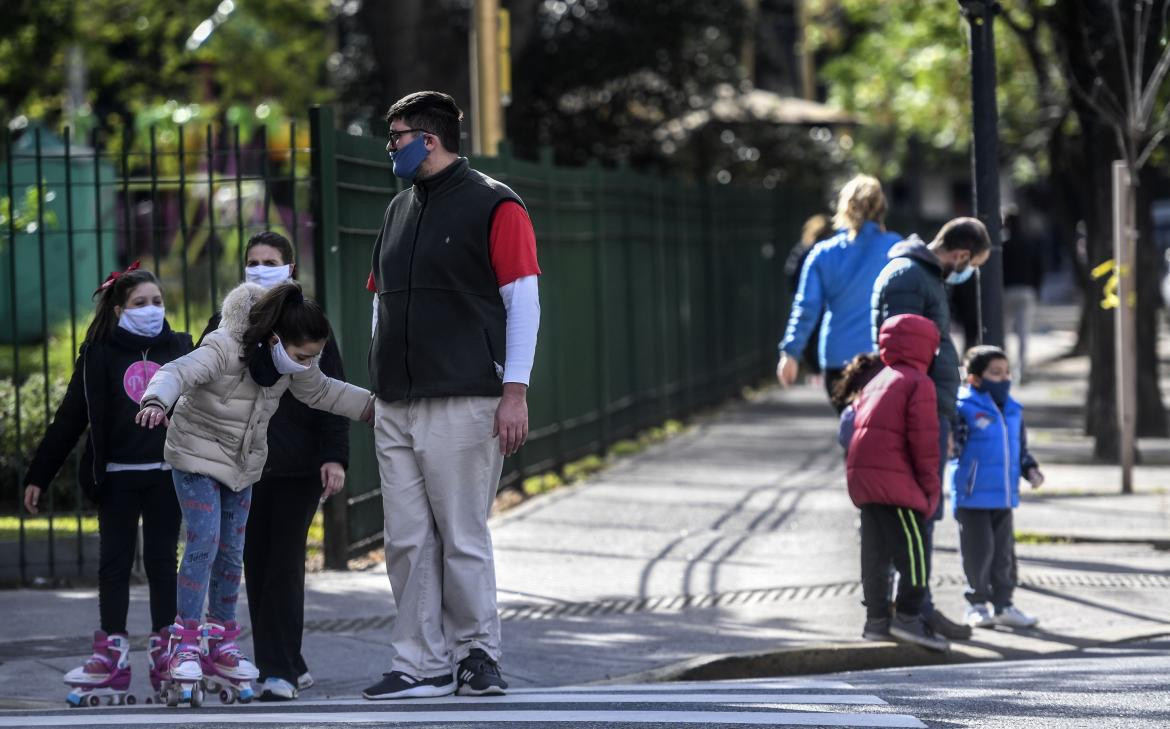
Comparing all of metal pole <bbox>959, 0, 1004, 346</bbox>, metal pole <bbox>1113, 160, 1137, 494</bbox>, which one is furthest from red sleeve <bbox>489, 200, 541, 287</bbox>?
metal pole <bbox>1113, 160, 1137, 494</bbox>

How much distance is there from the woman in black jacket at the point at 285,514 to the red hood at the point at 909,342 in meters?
2.27

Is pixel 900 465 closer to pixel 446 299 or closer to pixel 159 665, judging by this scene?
pixel 446 299

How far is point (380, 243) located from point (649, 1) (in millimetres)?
18756

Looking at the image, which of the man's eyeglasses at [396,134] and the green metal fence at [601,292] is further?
the green metal fence at [601,292]

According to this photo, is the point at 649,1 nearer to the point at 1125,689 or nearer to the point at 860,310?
the point at 860,310

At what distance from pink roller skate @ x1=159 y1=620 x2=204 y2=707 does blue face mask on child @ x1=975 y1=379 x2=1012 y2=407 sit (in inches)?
143

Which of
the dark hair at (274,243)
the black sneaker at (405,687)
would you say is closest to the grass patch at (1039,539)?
the black sneaker at (405,687)

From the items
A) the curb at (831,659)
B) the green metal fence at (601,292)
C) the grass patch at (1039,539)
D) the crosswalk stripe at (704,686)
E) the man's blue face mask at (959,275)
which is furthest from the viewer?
the grass patch at (1039,539)

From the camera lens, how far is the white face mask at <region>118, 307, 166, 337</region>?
6.42 meters

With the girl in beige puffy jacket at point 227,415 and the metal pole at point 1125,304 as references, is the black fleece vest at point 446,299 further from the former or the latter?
the metal pole at point 1125,304

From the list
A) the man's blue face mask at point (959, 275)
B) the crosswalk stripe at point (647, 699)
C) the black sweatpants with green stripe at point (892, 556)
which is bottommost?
the crosswalk stripe at point (647, 699)

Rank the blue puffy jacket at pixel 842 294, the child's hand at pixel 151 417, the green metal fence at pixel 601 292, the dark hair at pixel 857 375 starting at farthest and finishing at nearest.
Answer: the green metal fence at pixel 601 292, the blue puffy jacket at pixel 842 294, the dark hair at pixel 857 375, the child's hand at pixel 151 417

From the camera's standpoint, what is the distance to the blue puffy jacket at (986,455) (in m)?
7.95

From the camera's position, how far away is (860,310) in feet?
29.7
